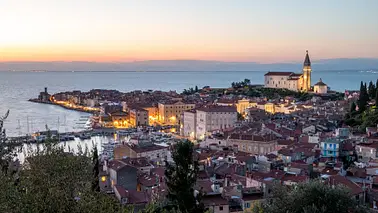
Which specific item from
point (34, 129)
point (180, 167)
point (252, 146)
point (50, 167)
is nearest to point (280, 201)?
point (180, 167)

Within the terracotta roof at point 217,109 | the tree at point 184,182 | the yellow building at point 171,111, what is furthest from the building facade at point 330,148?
the yellow building at point 171,111

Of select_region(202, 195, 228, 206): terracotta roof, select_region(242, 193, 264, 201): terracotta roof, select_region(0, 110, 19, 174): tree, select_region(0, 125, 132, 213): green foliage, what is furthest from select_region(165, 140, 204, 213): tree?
select_region(242, 193, 264, 201): terracotta roof

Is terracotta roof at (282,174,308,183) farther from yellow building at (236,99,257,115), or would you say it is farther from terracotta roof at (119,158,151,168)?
yellow building at (236,99,257,115)

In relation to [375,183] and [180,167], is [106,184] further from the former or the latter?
[375,183]

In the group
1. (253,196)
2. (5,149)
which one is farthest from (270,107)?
(5,149)

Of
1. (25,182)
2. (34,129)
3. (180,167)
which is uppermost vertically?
(25,182)

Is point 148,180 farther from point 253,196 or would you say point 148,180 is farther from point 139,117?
point 139,117
